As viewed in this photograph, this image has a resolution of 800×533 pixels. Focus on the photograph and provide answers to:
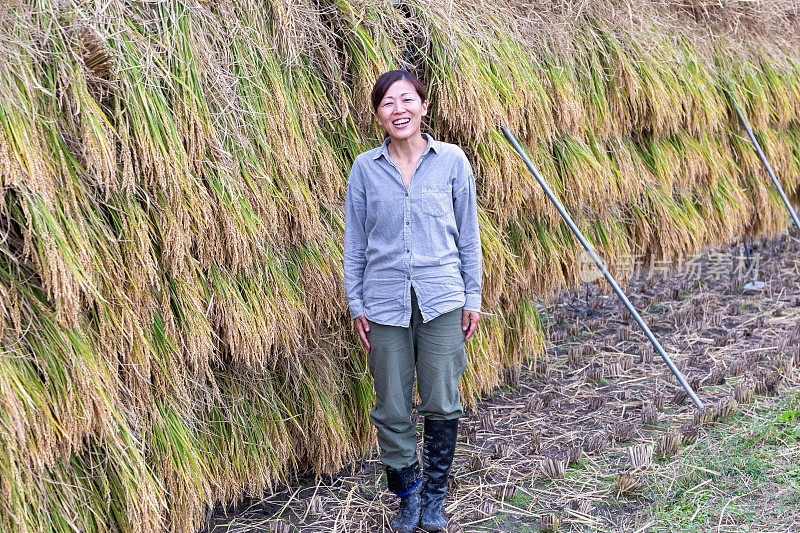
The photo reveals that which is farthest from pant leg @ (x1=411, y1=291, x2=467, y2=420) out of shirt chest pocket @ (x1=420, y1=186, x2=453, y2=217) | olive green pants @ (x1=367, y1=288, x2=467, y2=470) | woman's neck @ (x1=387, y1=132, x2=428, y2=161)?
woman's neck @ (x1=387, y1=132, x2=428, y2=161)

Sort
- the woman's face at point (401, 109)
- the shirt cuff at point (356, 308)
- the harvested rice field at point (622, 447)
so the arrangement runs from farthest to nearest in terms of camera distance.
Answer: the harvested rice field at point (622, 447) < the shirt cuff at point (356, 308) < the woman's face at point (401, 109)

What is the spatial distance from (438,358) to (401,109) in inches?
29.7

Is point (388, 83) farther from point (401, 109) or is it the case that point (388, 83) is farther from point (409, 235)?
point (409, 235)

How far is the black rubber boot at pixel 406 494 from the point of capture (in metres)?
2.25

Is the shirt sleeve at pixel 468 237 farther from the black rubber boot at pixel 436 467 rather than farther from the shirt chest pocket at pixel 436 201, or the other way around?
the black rubber boot at pixel 436 467

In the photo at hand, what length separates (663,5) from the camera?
3852mm

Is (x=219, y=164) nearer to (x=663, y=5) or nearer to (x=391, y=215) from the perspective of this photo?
(x=391, y=215)

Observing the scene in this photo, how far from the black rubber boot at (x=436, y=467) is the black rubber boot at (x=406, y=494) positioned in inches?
1.1

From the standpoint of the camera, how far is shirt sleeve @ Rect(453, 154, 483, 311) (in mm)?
2211

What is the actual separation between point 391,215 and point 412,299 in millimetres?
262

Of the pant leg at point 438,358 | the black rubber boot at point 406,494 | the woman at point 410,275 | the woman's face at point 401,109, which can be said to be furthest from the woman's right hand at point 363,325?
the woman's face at point 401,109

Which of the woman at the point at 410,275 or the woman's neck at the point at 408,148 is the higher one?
the woman's neck at the point at 408,148

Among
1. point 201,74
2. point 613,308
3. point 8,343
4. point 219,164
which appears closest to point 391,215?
point 219,164

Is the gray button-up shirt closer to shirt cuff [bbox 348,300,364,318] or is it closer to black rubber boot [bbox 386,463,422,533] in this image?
shirt cuff [bbox 348,300,364,318]
